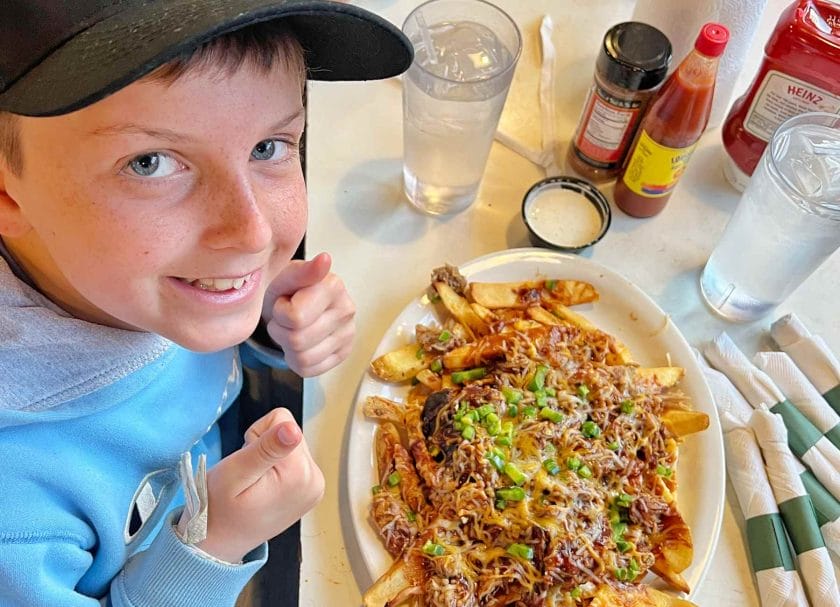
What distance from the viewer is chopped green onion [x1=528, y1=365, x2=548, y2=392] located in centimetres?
93

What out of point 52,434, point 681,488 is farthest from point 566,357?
point 52,434

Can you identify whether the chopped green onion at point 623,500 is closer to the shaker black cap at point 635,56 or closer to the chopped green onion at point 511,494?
the chopped green onion at point 511,494

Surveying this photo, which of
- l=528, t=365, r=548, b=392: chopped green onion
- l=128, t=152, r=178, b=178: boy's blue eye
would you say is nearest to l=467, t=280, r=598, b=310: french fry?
l=528, t=365, r=548, b=392: chopped green onion

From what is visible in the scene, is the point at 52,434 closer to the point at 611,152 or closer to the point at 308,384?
the point at 308,384

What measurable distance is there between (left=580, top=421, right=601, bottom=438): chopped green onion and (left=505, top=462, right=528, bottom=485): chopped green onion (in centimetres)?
10

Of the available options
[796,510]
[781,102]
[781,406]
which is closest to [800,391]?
[781,406]

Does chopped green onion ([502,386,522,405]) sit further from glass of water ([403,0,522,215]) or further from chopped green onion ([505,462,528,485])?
glass of water ([403,0,522,215])

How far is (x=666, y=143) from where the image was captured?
106 centimetres

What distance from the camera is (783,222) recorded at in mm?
1006

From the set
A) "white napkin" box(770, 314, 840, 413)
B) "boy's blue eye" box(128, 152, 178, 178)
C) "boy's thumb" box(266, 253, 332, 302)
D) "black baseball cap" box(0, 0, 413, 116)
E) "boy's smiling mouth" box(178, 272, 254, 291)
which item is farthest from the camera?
"white napkin" box(770, 314, 840, 413)

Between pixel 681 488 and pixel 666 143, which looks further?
pixel 666 143

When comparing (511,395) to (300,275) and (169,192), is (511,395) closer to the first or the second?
(300,275)

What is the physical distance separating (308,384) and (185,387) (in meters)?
0.18

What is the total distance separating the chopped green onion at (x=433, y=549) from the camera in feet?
2.68
